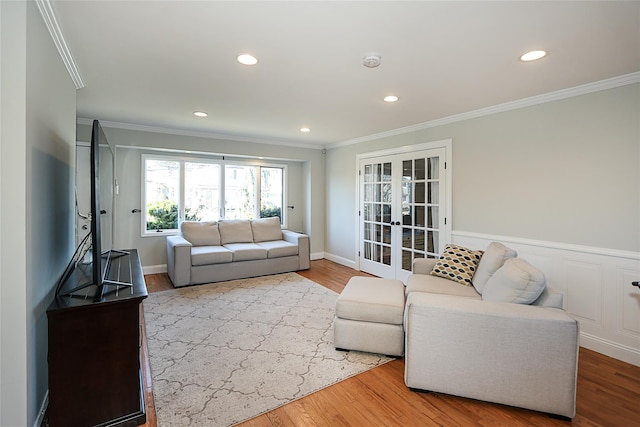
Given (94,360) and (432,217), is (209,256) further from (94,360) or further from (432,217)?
(432,217)

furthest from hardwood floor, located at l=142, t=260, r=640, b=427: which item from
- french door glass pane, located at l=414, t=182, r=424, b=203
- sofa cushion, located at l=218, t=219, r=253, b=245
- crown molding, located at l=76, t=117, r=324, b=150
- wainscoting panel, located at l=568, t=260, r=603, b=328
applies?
crown molding, located at l=76, t=117, r=324, b=150

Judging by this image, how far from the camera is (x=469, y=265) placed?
10.00 ft

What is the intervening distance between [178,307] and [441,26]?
371cm

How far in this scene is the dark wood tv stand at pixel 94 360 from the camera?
1.59 m

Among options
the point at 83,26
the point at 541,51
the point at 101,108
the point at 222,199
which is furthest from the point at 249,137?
the point at 541,51

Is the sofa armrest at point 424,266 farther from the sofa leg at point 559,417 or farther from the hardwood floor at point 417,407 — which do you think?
the sofa leg at point 559,417

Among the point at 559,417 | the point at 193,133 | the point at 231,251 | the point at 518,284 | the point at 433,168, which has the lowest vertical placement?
the point at 559,417

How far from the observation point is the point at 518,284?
2.06 m

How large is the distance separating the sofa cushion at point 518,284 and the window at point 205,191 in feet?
15.1

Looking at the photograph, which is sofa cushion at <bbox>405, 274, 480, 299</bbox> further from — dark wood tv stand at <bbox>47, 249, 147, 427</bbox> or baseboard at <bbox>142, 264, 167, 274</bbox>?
baseboard at <bbox>142, 264, 167, 274</bbox>

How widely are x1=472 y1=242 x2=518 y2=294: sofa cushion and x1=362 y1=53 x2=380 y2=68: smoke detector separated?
194 cm

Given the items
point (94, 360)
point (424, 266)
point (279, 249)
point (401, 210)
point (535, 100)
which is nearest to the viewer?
point (94, 360)

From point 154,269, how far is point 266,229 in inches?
76.7

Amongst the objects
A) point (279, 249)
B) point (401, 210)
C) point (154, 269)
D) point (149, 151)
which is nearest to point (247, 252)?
point (279, 249)
